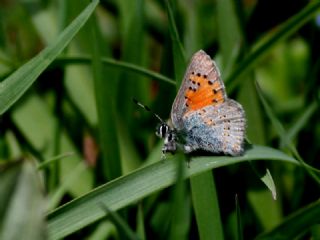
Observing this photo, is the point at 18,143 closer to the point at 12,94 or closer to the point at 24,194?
the point at 12,94

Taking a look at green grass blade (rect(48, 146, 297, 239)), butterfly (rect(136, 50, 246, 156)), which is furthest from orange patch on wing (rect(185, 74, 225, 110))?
green grass blade (rect(48, 146, 297, 239))

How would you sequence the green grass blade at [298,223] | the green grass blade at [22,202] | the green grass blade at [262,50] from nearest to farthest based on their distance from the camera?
the green grass blade at [22,202] < the green grass blade at [298,223] < the green grass blade at [262,50]

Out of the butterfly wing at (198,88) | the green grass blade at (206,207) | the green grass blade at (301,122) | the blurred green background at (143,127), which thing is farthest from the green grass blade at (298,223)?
the green grass blade at (301,122)

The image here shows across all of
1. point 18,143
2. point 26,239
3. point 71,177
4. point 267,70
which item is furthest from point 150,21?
point 26,239

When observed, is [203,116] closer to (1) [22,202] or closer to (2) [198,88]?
(2) [198,88]

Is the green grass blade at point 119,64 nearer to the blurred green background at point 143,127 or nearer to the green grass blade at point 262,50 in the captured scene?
the blurred green background at point 143,127

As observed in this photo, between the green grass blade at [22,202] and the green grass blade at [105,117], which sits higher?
the green grass blade at [105,117]

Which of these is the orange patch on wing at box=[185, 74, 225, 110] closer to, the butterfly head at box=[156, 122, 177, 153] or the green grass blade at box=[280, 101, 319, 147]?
the butterfly head at box=[156, 122, 177, 153]
